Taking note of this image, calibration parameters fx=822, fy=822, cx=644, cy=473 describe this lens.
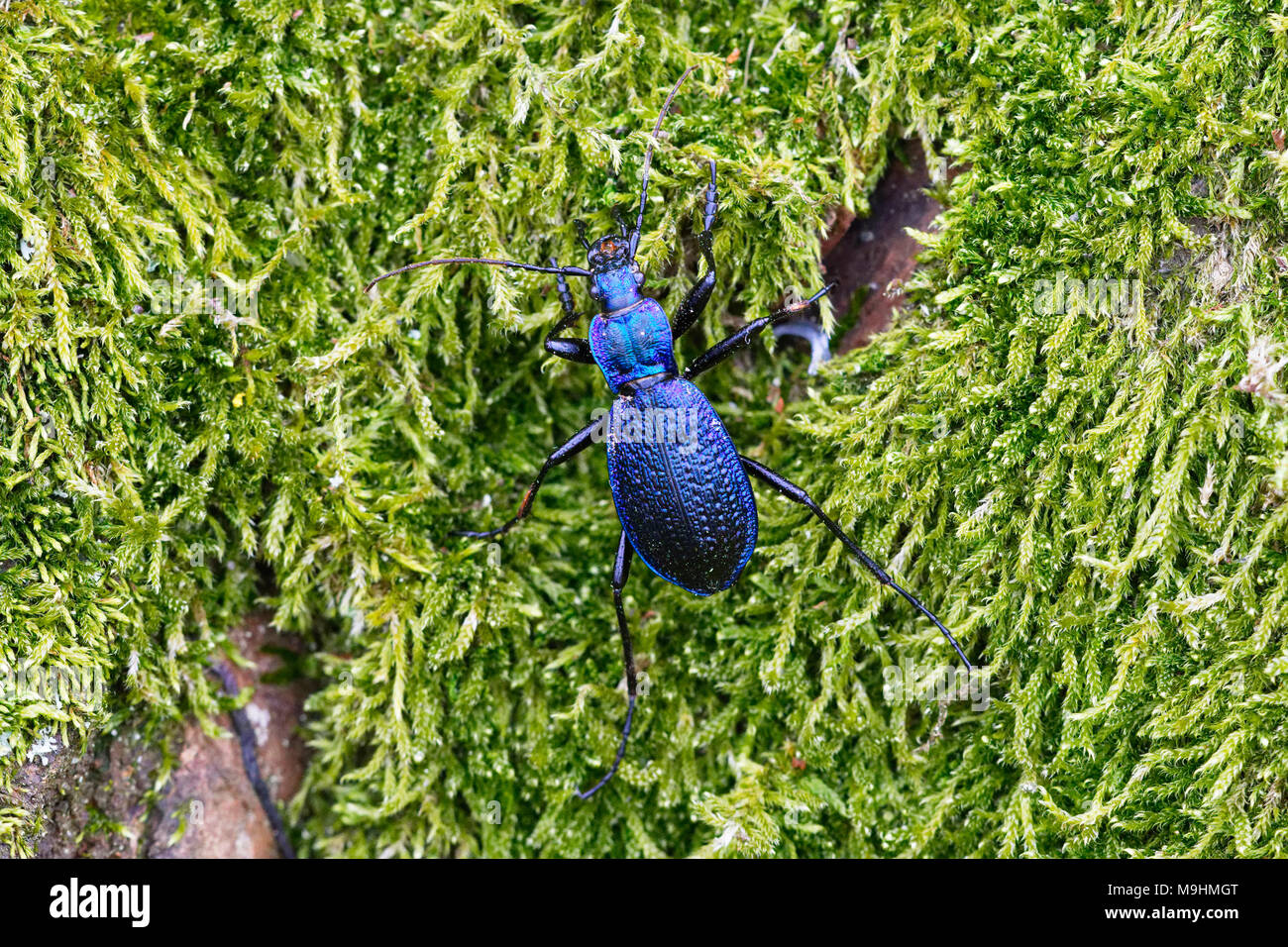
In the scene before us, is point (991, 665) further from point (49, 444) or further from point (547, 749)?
point (49, 444)

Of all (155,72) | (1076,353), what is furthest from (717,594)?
(155,72)

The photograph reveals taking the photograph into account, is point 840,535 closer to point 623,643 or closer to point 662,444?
point 662,444

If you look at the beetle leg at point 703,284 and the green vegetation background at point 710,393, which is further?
the beetle leg at point 703,284

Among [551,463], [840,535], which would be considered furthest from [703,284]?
[840,535]

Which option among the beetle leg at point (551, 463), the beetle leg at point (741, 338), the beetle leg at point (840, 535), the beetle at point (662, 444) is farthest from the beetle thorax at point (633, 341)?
the beetle leg at point (840, 535)

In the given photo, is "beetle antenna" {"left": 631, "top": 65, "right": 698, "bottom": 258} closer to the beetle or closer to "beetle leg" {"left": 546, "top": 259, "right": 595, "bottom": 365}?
the beetle

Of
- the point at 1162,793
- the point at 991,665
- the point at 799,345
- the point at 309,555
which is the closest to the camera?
the point at 1162,793

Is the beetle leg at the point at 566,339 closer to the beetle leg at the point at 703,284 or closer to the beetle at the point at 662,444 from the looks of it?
the beetle at the point at 662,444
